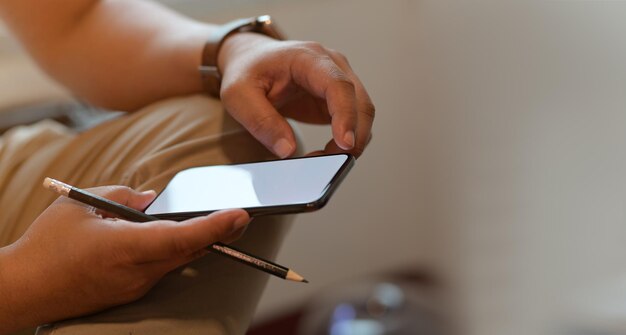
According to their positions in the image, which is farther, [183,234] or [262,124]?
[262,124]

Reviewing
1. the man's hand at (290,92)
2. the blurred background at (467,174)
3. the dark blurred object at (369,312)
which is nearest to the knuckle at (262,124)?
the man's hand at (290,92)

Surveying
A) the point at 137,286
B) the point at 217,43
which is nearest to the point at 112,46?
the point at 217,43

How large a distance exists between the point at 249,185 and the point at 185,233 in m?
0.09

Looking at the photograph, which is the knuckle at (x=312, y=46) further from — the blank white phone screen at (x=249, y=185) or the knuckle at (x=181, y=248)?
the knuckle at (x=181, y=248)

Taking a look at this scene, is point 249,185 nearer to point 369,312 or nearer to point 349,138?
point 349,138

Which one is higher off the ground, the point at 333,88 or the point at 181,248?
the point at 333,88

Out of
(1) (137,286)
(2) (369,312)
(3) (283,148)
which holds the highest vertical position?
(3) (283,148)

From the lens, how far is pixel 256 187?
56 centimetres

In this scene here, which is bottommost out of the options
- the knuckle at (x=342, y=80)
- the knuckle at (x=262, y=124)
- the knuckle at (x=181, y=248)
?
the knuckle at (x=181, y=248)

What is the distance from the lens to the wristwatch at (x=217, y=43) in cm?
72

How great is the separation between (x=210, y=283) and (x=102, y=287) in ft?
0.28

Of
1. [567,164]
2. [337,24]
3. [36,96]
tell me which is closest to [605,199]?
[567,164]

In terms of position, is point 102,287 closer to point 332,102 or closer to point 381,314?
point 332,102

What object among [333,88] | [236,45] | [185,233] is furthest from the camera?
[236,45]
